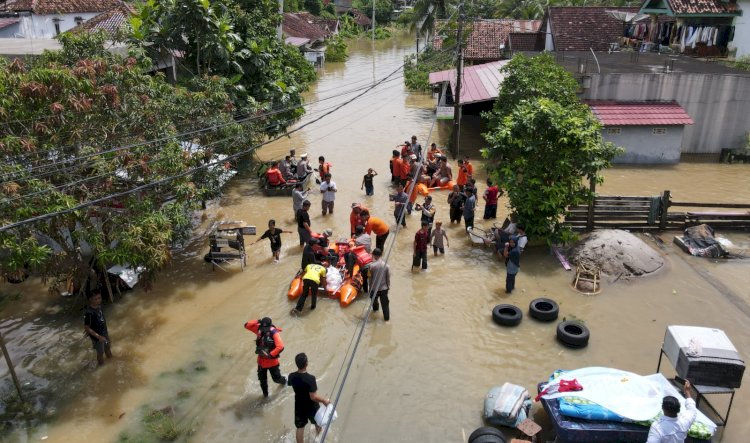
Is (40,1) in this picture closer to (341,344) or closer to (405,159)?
(405,159)

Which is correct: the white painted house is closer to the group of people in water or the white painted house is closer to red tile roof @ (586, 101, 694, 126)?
the group of people in water

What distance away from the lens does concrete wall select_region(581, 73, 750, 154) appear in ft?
74.6

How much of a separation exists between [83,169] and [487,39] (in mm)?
34704

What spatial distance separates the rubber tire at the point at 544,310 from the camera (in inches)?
438

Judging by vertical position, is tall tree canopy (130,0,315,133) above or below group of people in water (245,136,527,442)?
above

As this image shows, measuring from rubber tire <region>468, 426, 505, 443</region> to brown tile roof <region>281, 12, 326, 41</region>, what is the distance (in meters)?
49.6

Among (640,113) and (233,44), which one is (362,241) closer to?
(233,44)

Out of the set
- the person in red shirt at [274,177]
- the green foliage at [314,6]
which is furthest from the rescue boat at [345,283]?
the green foliage at [314,6]

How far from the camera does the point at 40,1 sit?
39.8 m

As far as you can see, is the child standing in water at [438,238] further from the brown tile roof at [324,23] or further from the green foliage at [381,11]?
the green foliage at [381,11]

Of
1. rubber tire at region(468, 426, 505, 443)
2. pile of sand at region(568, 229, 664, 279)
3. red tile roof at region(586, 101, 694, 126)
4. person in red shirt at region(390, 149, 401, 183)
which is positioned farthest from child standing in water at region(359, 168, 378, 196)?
rubber tire at region(468, 426, 505, 443)

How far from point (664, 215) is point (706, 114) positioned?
10842 millimetres

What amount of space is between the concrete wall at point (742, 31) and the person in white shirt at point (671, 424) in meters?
28.0

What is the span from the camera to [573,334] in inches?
411
